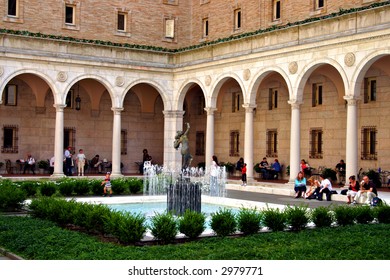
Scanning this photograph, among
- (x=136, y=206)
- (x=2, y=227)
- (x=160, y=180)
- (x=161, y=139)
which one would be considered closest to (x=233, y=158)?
(x=161, y=139)

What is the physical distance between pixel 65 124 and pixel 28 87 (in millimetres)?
3086

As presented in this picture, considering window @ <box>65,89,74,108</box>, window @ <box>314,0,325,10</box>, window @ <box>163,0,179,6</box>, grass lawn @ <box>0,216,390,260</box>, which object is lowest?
grass lawn @ <box>0,216,390,260</box>

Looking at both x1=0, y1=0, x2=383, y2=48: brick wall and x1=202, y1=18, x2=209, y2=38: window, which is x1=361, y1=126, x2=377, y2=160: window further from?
x1=202, y1=18, x2=209, y2=38: window

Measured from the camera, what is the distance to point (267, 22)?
36188mm

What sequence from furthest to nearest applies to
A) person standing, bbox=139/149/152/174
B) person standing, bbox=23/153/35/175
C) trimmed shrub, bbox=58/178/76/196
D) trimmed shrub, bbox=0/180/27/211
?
person standing, bbox=139/149/152/174 < person standing, bbox=23/153/35/175 < trimmed shrub, bbox=58/178/76/196 < trimmed shrub, bbox=0/180/27/211

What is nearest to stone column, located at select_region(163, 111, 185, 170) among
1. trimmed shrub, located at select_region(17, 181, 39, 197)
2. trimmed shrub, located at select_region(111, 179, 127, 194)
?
trimmed shrub, located at select_region(111, 179, 127, 194)

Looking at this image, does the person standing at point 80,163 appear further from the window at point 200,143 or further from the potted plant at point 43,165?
the window at point 200,143

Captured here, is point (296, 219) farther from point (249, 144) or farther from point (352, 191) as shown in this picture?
point (249, 144)

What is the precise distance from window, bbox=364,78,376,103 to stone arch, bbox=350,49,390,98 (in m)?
4.10

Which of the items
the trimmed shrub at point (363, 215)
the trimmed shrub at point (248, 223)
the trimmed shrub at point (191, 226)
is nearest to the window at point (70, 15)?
the trimmed shrub at point (363, 215)

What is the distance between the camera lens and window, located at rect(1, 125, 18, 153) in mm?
35500

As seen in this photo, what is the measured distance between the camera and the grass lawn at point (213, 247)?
36.8 feet

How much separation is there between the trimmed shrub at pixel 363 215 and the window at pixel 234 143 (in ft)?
69.7
